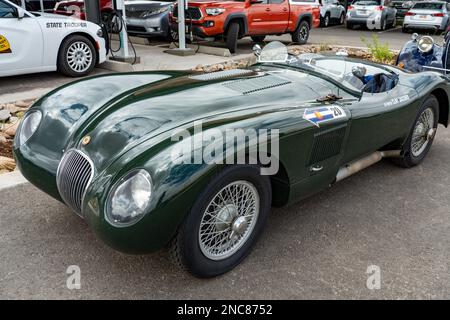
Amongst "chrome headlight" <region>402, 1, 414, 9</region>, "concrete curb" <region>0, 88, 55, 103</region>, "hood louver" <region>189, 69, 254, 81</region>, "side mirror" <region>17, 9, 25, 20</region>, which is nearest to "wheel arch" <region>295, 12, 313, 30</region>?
"side mirror" <region>17, 9, 25, 20</region>

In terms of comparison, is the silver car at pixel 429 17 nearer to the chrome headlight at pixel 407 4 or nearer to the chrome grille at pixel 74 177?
the chrome headlight at pixel 407 4

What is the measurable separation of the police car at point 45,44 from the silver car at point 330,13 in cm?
1632

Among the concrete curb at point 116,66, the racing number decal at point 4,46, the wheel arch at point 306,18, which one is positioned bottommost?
the concrete curb at point 116,66

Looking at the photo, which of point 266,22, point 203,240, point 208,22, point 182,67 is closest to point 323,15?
point 266,22

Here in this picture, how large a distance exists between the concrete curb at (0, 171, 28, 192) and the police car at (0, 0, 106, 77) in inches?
140

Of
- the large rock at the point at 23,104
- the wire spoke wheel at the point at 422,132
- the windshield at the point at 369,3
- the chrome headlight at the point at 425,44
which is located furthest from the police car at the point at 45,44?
the windshield at the point at 369,3

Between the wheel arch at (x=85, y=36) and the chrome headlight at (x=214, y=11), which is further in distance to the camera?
the chrome headlight at (x=214, y=11)

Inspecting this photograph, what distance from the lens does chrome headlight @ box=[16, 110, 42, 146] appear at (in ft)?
10.1

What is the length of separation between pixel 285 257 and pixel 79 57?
617cm

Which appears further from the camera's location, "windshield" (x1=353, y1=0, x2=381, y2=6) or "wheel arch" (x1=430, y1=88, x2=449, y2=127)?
"windshield" (x1=353, y1=0, x2=381, y2=6)

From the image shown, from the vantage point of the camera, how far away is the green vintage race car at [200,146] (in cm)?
233

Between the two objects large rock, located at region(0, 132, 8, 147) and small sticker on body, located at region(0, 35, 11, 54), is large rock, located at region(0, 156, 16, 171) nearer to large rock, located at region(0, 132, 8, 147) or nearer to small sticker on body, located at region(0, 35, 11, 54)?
large rock, located at region(0, 132, 8, 147)
